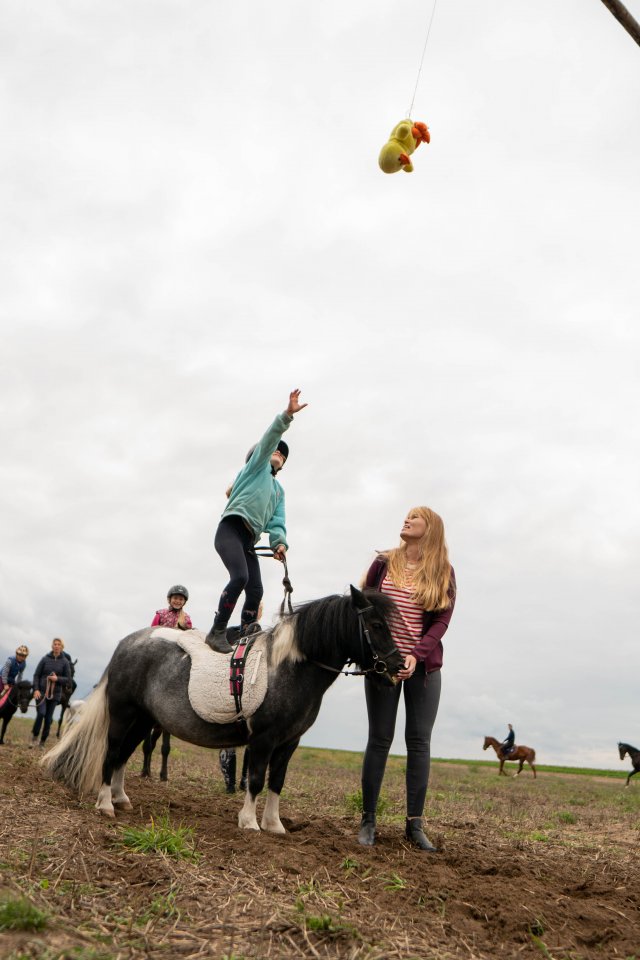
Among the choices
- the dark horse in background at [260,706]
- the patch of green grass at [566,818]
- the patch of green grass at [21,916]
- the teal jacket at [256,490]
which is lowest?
the patch of green grass at [21,916]

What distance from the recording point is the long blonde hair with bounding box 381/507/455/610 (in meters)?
6.93

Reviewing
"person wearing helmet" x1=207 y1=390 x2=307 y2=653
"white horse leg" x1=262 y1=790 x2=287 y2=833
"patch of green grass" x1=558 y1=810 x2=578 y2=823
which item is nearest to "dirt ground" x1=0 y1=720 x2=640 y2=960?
"white horse leg" x1=262 y1=790 x2=287 y2=833

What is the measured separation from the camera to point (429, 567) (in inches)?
278

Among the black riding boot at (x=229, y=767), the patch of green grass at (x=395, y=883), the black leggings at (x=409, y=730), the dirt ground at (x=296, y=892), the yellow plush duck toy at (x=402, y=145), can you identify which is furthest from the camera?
the black riding boot at (x=229, y=767)

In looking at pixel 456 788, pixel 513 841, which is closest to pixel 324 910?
pixel 513 841

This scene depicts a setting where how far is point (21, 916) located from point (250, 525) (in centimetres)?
437

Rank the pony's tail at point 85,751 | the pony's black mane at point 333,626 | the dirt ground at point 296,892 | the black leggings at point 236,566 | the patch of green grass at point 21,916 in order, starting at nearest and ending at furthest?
the patch of green grass at point 21,916, the dirt ground at point 296,892, the pony's black mane at point 333,626, the black leggings at point 236,566, the pony's tail at point 85,751

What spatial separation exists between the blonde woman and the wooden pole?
410cm

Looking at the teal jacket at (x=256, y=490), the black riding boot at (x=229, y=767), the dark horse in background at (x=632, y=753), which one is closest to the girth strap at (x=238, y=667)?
the teal jacket at (x=256, y=490)

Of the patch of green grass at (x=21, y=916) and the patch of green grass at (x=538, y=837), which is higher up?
the patch of green grass at (x=538, y=837)

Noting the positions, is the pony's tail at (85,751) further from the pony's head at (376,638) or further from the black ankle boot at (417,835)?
the black ankle boot at (417,835)

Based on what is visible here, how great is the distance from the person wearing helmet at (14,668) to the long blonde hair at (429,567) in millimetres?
13716

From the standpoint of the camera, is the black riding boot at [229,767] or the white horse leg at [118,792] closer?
the white horse leg at [118,792]

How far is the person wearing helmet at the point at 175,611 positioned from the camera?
11430 mm
